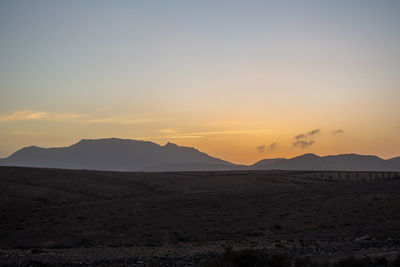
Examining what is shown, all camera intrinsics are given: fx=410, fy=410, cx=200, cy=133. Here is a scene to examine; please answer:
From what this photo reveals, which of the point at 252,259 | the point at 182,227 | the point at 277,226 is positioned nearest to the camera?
the point at 252,259

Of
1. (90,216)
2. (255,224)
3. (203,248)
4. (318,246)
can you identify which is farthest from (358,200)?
(90,216)

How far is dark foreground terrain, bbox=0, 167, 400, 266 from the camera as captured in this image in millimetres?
19781

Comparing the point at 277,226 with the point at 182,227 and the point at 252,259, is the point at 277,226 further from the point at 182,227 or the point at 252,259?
the point at 252,259

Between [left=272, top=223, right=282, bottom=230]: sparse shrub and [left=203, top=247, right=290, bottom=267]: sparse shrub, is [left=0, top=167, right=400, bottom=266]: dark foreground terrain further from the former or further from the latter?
[left=203, top=247, right=290, bottom=267]: sparse shrub

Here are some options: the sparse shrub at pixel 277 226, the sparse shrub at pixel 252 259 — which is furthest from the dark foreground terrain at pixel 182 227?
the sparse shrub at pixel 252 259

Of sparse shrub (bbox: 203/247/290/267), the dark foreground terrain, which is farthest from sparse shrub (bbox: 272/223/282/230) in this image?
sparse shrub (bbox: 203/247/290/267)

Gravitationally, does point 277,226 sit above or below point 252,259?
below

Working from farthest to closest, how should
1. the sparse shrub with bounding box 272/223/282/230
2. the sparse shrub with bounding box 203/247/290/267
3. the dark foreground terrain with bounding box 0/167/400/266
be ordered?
the sparse shrub with bounding box 272/223/282/230 → the dark foreground terrain with bounding box 0/167/400/266 → the sparse shrub with bounding box 203/247/290/267

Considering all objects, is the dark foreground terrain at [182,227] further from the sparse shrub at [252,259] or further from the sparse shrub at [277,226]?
the sparse shrub at [252,259]

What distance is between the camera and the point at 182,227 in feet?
97.0

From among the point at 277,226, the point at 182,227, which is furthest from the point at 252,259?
A: the point at 182,227

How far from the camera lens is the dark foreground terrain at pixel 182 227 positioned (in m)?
19.8

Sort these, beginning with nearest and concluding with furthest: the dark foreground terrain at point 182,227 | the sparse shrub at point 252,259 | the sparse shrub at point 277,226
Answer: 1. the sparse shrub at point 252,259
2. the dark foreground terrain at point 182,227
3. the sparse shrub at point 277,226

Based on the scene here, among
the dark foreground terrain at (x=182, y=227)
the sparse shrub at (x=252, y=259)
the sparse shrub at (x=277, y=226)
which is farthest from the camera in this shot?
the sparse shrub at (x=277, y=226)
